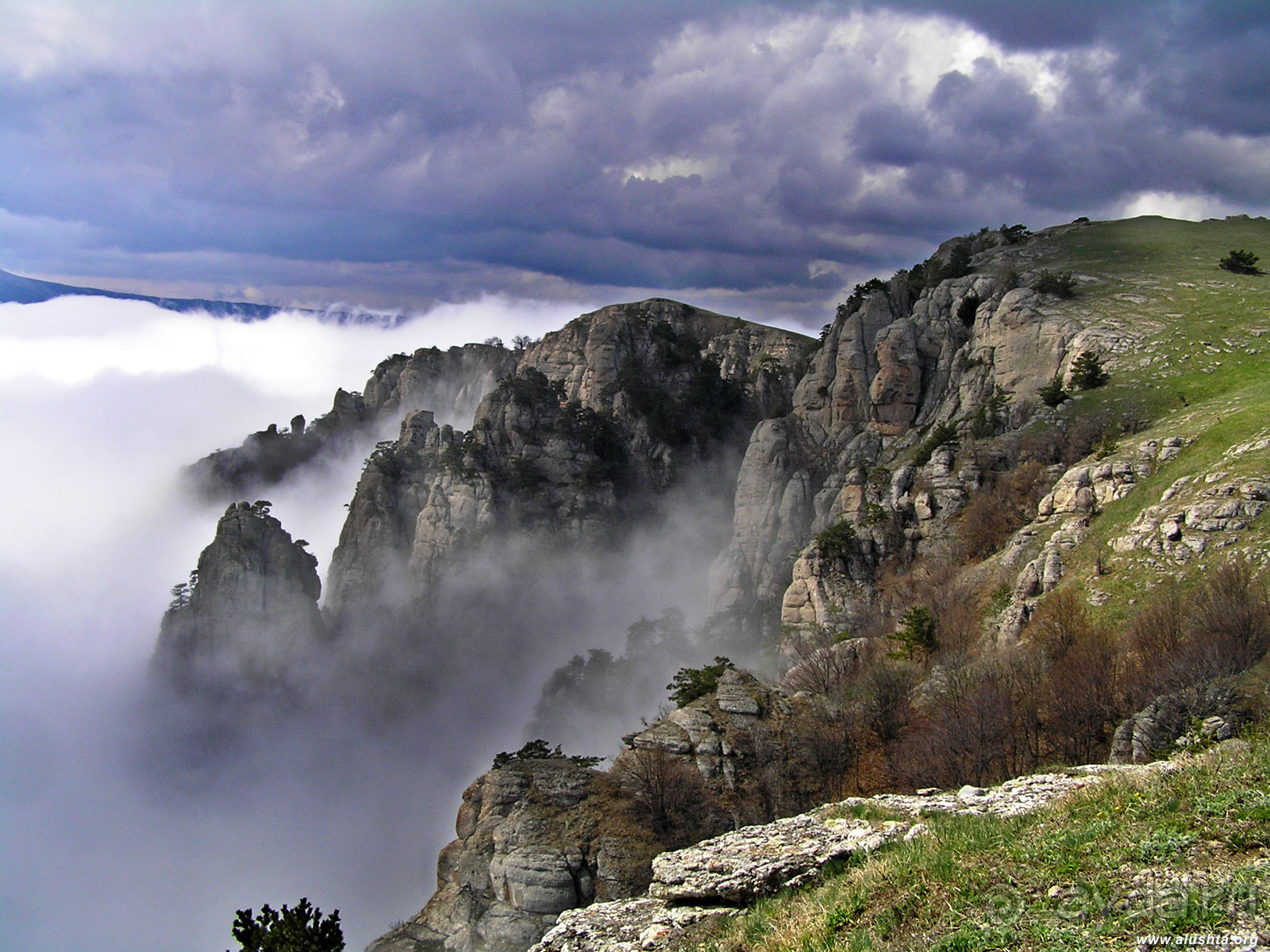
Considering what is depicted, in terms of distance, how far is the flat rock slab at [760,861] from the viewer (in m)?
12.4

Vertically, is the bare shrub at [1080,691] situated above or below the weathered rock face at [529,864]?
above

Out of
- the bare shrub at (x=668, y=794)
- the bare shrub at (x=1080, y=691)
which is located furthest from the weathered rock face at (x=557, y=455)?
the bare shrub at (x=1080, y=691)

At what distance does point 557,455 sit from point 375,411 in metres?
59.4

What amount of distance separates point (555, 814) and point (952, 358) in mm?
58100

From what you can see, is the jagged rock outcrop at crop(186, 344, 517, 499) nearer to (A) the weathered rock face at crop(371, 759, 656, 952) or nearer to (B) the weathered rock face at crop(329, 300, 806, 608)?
(B) the weathered rock face at crop(329, 300, 806, 608)

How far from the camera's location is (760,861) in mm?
12750

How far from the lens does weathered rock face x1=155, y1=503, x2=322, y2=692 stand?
10175 cm

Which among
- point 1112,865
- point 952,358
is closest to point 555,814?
point 1112,865

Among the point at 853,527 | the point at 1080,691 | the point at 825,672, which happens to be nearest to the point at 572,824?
the point at 825,672

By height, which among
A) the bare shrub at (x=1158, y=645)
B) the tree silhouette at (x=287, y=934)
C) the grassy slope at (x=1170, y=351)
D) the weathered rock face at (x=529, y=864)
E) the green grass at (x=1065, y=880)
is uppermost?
the grassy slope at (x=1170, y=351)

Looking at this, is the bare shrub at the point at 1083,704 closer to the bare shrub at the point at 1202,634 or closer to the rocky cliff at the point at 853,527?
the rocky cliff at the point at 853,527

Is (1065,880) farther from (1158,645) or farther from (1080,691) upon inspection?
(1158,645)

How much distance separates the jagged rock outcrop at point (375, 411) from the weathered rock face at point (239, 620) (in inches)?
1827

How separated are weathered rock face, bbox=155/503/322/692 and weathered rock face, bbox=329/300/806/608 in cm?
751
